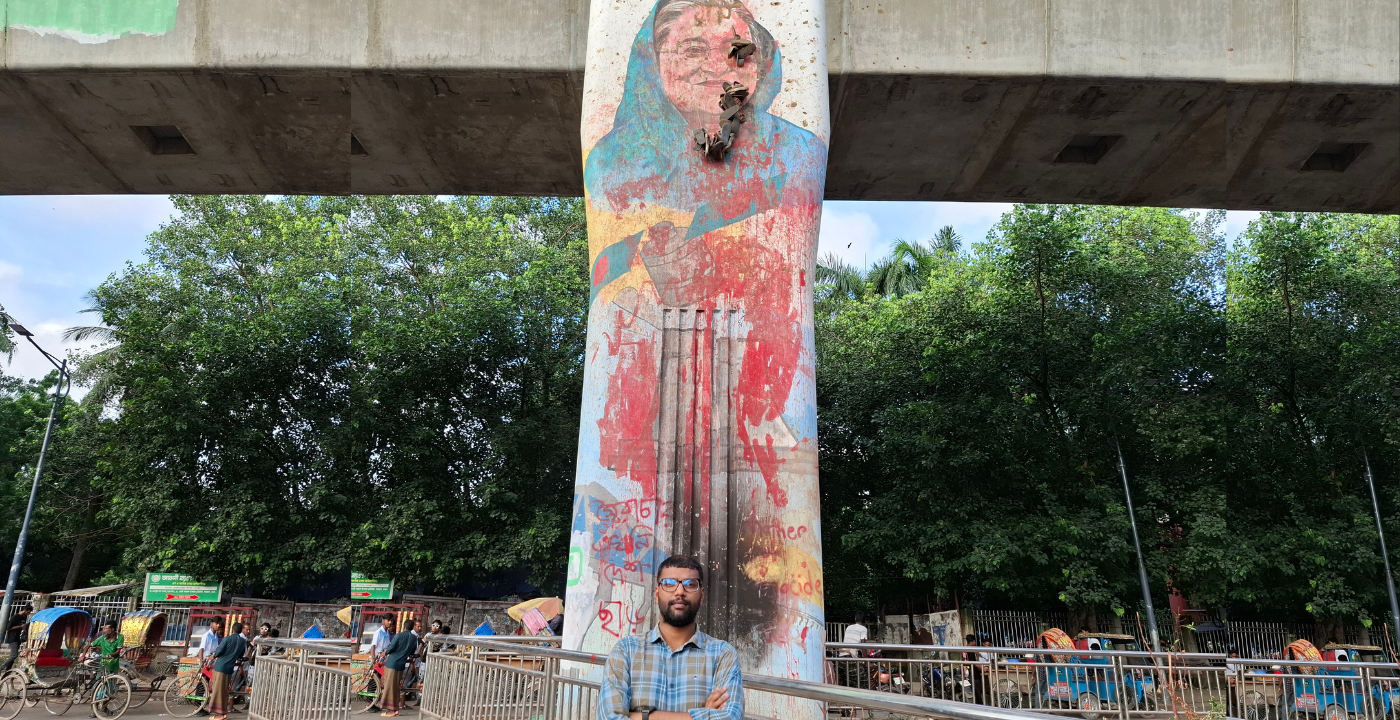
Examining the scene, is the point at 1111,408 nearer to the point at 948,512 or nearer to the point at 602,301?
the point at 948,512

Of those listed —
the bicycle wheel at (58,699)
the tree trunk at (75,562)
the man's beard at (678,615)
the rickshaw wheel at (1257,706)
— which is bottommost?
the bicycle wheel at (58,699)

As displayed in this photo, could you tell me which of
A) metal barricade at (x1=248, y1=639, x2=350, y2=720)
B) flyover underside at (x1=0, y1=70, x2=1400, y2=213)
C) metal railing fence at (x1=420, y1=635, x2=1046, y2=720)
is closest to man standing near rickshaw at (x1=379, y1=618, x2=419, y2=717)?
metal barricade at (x1=248, y1=639, x2=350, y2=720)

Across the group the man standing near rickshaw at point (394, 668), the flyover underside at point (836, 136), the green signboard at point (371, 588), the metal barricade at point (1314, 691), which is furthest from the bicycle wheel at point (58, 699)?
the metal barricade at point (1314, 691)

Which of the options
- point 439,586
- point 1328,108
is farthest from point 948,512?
point 1328,108

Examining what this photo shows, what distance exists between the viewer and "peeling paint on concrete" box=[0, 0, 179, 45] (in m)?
10.5

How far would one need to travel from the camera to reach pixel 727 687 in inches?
166

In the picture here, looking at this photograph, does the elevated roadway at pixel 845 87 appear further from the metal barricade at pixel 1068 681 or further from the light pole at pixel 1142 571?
the light pole at pixel 1142 571

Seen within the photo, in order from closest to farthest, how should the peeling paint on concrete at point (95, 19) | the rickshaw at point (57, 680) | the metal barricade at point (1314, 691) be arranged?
the peeling paint on concrete at point (95, 19)
the metal barricade at point (1314, 691)
the rickshaw at point (57, 680)

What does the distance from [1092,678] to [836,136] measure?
31.4 feet

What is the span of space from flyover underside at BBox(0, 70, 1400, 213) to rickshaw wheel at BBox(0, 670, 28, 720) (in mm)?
7221

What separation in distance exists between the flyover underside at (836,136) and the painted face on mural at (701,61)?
1510mm

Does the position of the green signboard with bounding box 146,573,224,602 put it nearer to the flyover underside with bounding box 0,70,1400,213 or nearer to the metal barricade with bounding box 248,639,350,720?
the flyover underside with bounding box 0,70,1400,213

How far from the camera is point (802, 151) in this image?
30.7ft

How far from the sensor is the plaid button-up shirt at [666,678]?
421 cm
